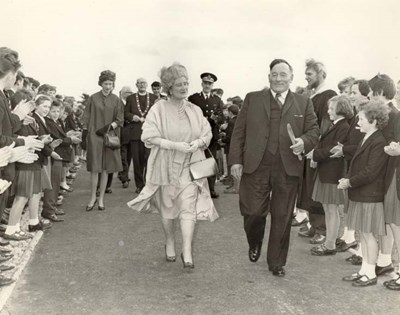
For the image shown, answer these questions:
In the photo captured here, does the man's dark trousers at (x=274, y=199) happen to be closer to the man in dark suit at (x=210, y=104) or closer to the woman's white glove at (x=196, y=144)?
the woman's white glove at (x=196, y=144)

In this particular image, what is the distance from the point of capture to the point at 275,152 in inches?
207

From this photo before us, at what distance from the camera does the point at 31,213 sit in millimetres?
6945

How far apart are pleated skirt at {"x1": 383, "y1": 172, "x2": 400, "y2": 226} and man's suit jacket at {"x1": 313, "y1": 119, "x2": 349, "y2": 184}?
1045 millimetres

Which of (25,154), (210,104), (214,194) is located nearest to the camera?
(25,154)

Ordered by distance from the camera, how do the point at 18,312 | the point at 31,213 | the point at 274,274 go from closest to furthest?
the point at 18,312 → the point at 274,274 → the point at 31,213

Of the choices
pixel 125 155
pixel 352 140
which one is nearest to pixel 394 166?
pixel 352 140

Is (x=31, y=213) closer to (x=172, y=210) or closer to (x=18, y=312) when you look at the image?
(x=172, y=210)

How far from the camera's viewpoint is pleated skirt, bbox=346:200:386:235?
486 centimetres

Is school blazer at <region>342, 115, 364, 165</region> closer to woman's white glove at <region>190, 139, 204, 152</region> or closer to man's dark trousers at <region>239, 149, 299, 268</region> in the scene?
man's dark trousers at <region>239, 149, 299, 268</region>

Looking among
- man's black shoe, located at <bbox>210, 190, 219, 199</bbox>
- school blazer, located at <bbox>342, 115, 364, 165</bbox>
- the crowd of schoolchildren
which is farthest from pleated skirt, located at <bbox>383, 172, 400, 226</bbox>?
man's black shoe, located at <bbox>210, 190, 219, 199</bbox>

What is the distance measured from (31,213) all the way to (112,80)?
279 centimetres

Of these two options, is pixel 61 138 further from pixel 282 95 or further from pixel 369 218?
pixel 369 218

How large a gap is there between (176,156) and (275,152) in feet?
3.53

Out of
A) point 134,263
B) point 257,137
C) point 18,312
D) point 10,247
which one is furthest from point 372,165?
point 10,247
